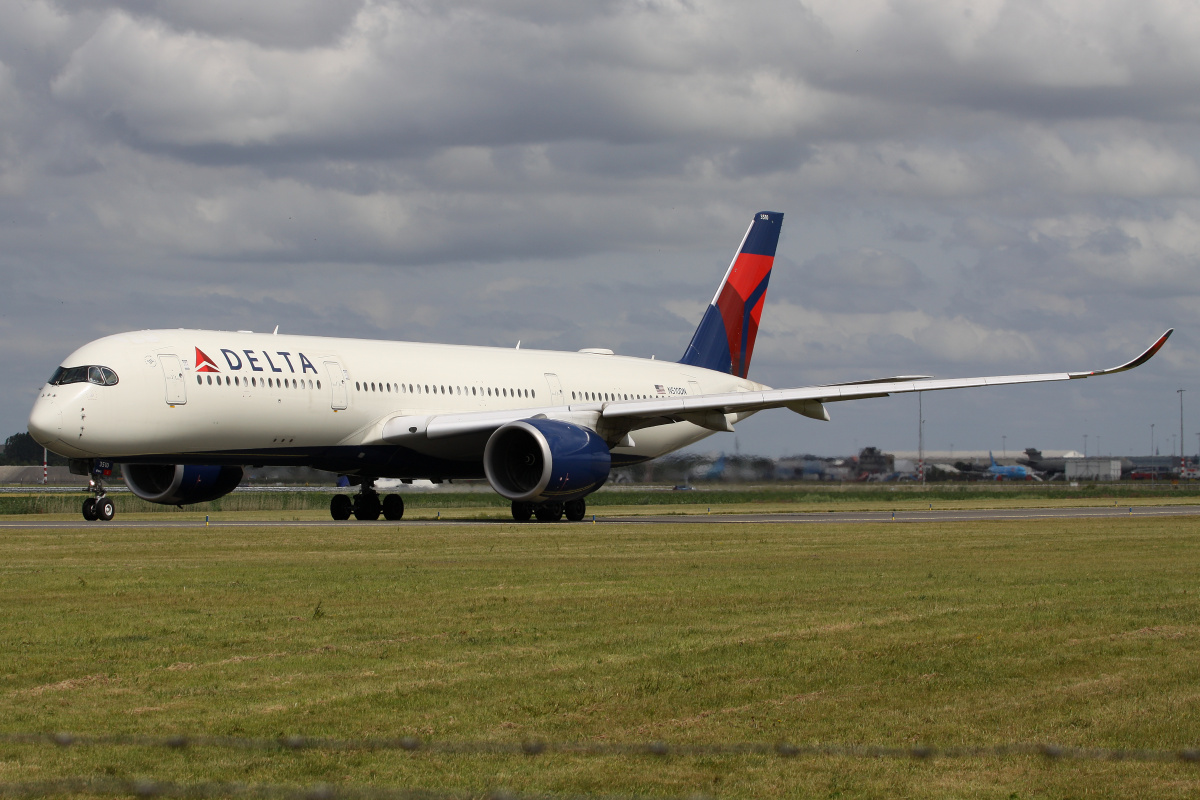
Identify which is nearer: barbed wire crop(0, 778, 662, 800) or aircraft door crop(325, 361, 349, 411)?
barbed wire crop(0, 778, 662, 800)

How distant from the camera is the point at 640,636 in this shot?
36.7 ft

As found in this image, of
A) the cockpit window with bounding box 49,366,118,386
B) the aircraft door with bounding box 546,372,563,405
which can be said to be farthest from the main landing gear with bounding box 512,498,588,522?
the cockpit window with bounding box 49,366,118,386

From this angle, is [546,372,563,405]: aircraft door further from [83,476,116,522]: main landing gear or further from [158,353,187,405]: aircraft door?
[83,476,116,522]: main landing gear

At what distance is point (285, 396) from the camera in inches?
1161

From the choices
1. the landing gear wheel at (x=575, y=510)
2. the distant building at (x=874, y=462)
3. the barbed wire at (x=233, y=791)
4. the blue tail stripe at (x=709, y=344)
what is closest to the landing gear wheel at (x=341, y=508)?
the landing gear wheel at (x=575, y=510)

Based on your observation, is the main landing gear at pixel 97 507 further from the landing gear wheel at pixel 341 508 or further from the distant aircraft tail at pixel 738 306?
the distant aircraft tail at pixel 738 306

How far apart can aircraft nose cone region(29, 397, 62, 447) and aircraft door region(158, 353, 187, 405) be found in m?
2.11

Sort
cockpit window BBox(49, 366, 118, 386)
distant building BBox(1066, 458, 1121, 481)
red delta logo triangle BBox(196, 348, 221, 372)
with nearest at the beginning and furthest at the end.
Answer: cockpit window BBox(49, 366, 118, 386)
red delta logo triangle BBox(196, 348, 221, 372)
distant building BBox(1066, 458, 1121, 481)

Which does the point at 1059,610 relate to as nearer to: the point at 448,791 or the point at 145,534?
the point at 448,791

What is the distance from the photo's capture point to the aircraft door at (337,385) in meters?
30.7

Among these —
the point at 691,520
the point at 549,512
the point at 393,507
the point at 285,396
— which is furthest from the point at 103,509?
the point at 691,520

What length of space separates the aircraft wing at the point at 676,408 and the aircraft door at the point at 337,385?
1318 millimetres

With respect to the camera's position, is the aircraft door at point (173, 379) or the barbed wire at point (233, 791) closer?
the barbed wire at point (233, 791)

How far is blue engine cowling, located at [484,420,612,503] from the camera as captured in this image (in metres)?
29.5
